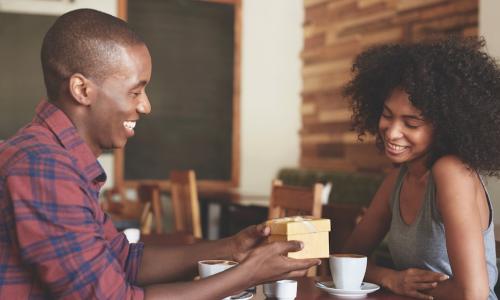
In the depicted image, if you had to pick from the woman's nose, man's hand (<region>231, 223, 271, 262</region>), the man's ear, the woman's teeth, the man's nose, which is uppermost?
the man's ear

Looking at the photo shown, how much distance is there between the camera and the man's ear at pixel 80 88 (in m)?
1.32

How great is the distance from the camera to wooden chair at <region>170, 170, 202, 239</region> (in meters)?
4.15

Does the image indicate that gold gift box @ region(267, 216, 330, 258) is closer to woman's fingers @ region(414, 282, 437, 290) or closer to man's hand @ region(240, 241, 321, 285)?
man's hand @ region(240, 241, 321, 285)

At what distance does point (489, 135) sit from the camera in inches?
72.8

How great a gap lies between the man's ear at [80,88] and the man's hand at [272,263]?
1.45ft

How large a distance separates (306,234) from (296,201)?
4.71 ft

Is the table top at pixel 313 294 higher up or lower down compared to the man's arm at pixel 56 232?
lower down

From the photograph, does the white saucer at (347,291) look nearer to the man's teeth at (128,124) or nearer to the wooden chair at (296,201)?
the man's teeth at (128,124)

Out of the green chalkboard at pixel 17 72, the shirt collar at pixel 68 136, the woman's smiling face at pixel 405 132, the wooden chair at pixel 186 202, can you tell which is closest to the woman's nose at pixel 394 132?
the woman's smiling face at pixel 405 132

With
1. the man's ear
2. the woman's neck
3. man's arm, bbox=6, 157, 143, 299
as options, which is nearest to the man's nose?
the man's ear

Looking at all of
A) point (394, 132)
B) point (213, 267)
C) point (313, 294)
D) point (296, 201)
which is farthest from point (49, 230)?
point (296, 201)

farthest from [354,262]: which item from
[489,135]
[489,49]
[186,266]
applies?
[489,49]

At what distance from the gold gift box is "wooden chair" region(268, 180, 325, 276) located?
3.98ft

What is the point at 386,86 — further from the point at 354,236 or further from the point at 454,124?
the point at 354,236
